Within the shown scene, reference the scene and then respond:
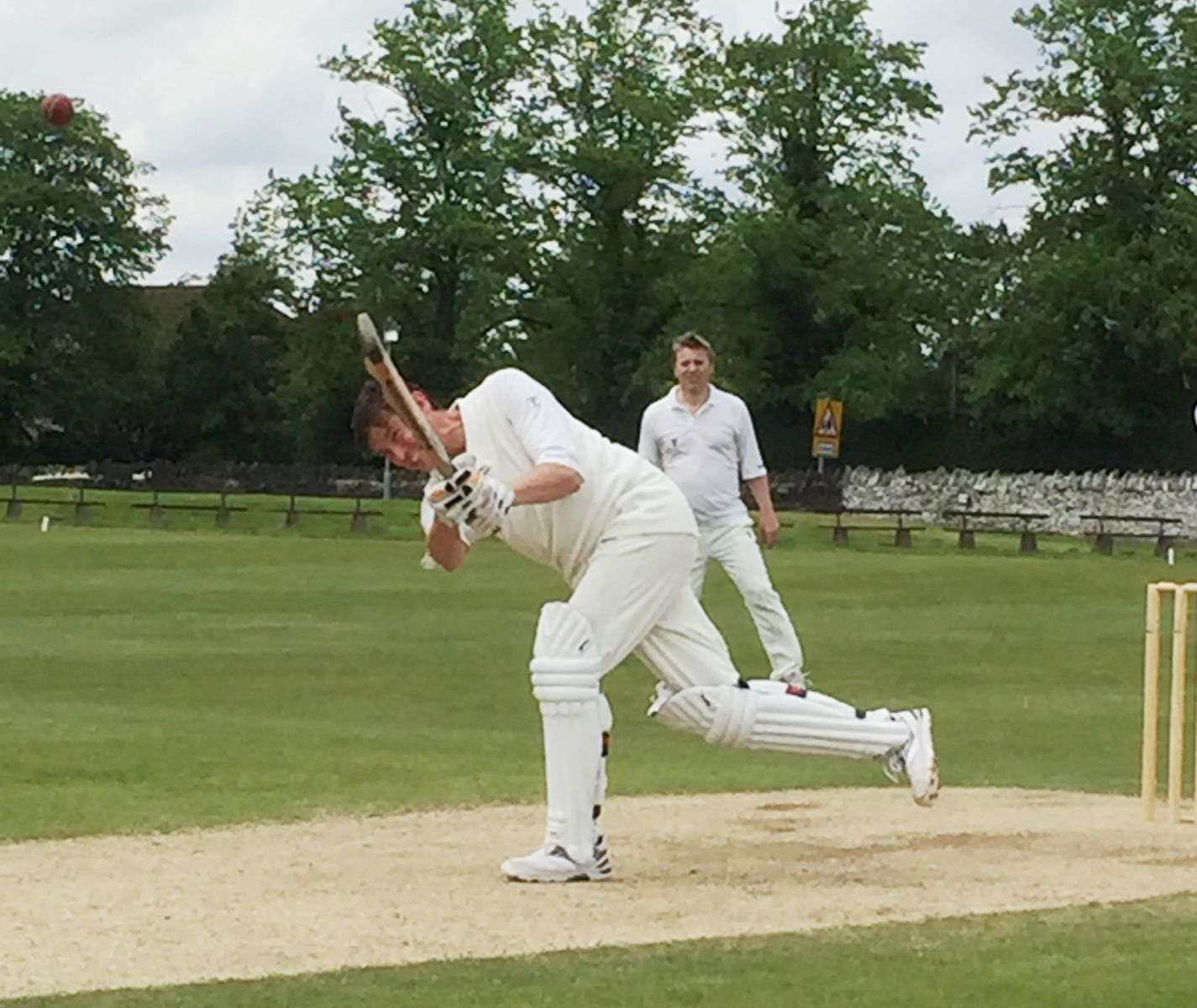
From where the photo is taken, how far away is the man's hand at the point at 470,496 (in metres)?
7.36

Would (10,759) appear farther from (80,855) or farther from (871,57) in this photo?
(871,57)

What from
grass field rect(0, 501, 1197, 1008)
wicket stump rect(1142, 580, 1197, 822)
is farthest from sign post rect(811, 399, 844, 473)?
wicket stump rect(1142, 580, 1197, 822)

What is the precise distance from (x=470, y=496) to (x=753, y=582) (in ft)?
19.8

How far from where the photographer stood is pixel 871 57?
60469mm

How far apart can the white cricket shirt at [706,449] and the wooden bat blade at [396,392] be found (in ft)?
18.3

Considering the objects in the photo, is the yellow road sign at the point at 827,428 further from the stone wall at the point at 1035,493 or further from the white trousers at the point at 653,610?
the white trousers at the point at 653,610

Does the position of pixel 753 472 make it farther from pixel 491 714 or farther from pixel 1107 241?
pixel 1107 241

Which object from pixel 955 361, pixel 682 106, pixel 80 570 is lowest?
pixel 80 570

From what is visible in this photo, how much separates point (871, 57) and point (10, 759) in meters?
50.9

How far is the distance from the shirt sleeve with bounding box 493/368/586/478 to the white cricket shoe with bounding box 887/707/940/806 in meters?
1.44

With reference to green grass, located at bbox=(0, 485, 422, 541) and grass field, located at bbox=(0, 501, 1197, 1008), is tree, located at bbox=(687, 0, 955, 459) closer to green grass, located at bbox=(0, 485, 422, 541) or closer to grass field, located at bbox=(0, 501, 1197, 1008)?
green grass, located at bbox=(0, 485, 422, 541)

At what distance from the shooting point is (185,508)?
47.2 m

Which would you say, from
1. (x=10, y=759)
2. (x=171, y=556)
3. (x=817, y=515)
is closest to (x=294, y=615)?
(x=171, y=556)

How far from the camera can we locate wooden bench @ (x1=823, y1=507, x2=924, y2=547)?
132 ft
